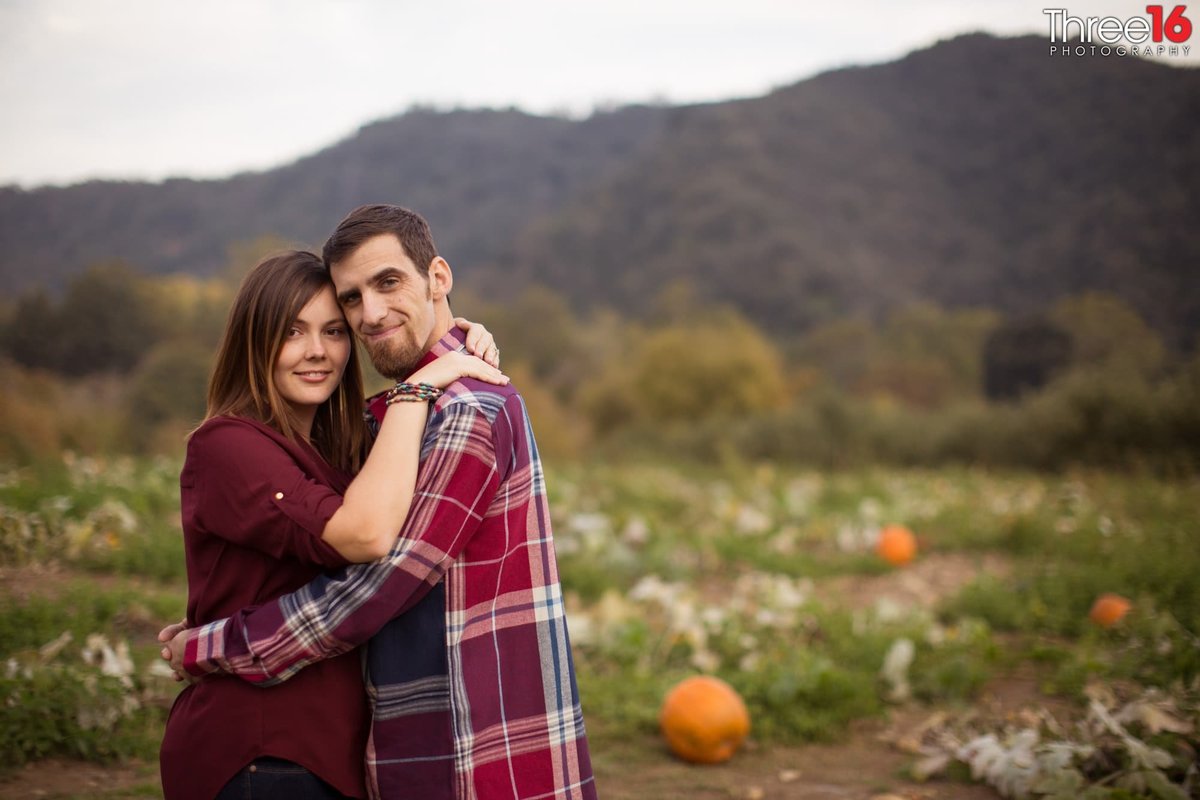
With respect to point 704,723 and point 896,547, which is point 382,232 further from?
point 896,547

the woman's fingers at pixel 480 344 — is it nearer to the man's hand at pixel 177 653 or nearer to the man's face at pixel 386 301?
the man's face at pixel 386 301

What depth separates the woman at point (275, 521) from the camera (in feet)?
6.24

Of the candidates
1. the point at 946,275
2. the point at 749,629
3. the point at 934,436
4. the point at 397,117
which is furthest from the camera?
the point at 946,275

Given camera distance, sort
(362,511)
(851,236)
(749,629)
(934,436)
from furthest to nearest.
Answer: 1. (851,236)
2. (934,436)
3. (749,629)
4. (362,511)

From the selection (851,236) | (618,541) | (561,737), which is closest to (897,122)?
(851,236)

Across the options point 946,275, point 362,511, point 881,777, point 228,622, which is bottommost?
point 881,777

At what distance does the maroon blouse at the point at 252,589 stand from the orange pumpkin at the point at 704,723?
7.93ft

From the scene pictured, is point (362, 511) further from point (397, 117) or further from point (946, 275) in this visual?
point (946, 275)

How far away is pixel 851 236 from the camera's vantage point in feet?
191

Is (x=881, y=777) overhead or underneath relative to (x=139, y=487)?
underneath

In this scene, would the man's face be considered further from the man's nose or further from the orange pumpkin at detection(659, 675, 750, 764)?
the orange pumpkin at detection(659, 675, 750, 764)

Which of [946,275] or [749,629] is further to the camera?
[946,275]

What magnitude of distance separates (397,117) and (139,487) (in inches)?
1457

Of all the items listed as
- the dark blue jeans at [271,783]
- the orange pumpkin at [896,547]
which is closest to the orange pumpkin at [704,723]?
the dark blue jeans at [271,783]
